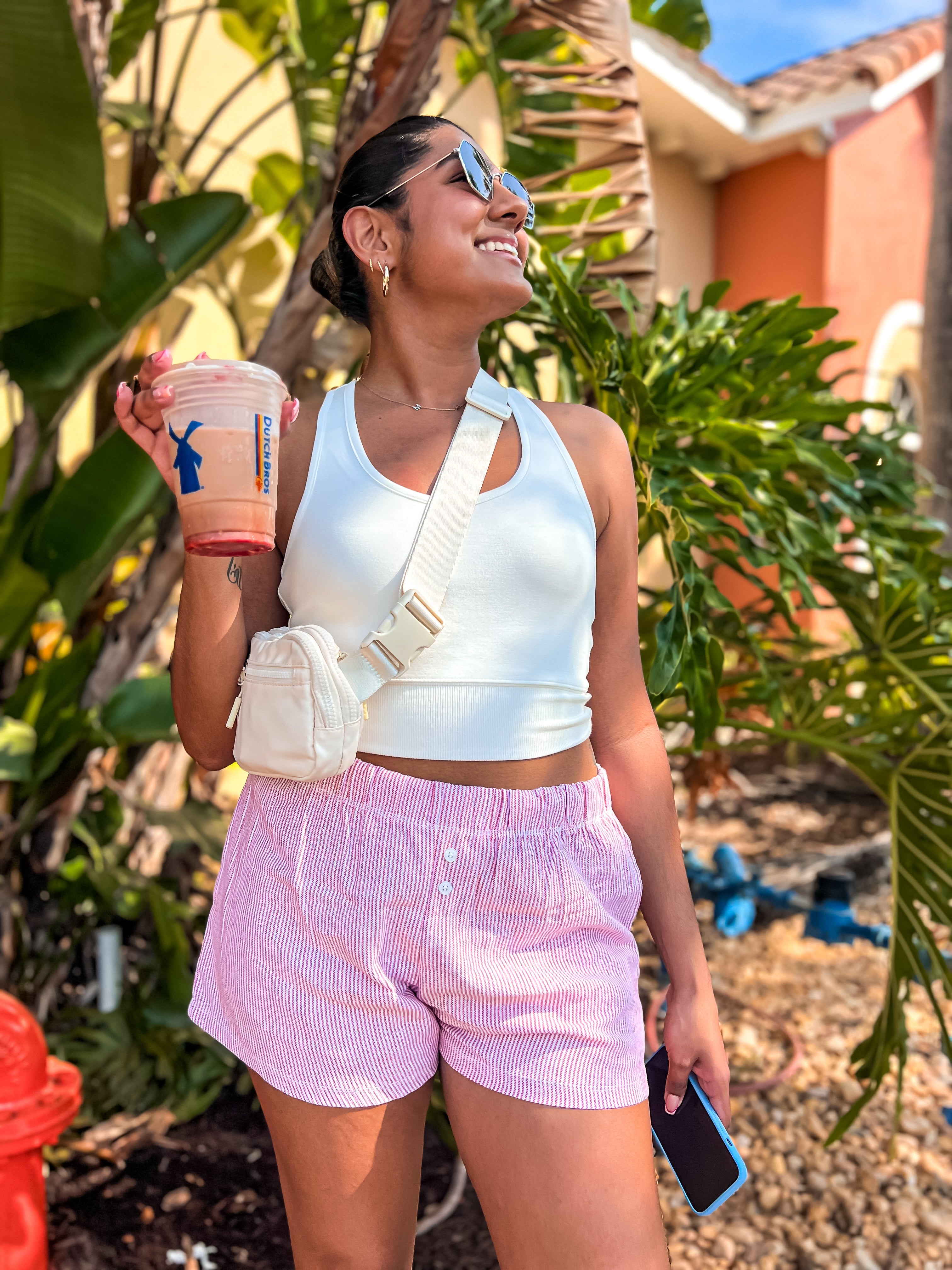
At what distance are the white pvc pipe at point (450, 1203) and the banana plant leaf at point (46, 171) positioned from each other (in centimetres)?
234

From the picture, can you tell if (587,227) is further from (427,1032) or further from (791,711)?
(427,1032)

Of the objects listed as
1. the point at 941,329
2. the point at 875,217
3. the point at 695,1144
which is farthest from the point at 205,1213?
the point at 875,217

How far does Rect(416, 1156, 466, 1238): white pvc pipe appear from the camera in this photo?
8.56ft

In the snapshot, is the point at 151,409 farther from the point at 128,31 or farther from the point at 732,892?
the point at 128,31

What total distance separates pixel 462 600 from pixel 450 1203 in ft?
6.30

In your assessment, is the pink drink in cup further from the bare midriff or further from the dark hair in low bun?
the dark hair in low bun

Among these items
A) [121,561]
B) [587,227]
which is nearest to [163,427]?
[587,227]

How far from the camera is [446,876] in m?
1.34

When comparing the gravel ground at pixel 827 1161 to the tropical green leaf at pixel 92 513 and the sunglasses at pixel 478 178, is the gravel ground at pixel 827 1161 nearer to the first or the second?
the tropical green leaf at pixel 92 513

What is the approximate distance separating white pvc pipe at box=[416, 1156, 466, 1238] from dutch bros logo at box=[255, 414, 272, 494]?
1.93 m

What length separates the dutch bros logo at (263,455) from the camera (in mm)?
1235

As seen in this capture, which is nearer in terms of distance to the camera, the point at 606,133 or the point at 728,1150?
the point at 728,1150

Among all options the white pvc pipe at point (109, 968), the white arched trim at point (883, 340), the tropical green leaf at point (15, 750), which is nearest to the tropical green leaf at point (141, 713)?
the tropical green leaf at point (15, 750)

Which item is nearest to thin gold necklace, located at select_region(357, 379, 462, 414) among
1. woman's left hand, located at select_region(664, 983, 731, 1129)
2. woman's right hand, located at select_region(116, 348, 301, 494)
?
woman's right hand, located at select_region(116, 348, 301, 494)
